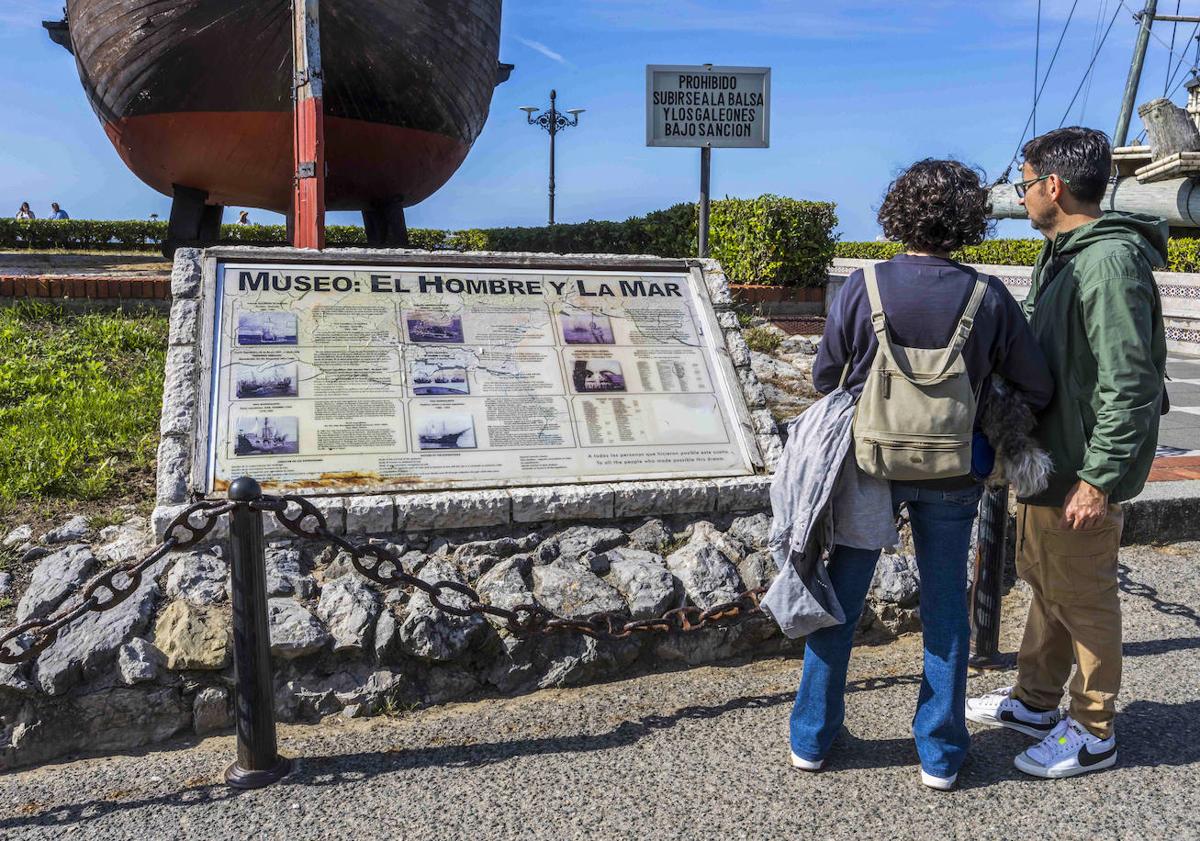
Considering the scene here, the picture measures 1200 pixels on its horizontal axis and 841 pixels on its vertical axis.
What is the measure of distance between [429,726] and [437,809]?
1.80ft

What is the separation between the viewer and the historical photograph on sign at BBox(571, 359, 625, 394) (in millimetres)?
4199

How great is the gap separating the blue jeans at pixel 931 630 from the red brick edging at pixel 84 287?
5910mm

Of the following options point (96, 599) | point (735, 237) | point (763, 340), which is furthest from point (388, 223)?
point (96, 599)

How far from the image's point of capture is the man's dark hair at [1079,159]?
2.65 metres

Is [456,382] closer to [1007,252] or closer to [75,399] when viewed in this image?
[75,399]

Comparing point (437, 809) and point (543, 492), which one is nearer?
point (437, 809)

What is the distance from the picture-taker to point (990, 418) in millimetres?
2648

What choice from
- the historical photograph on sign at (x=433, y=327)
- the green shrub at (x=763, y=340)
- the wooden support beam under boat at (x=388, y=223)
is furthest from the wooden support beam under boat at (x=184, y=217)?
the historical photograph on sign at (x=433, y=327)

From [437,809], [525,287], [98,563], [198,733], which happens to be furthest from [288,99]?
[437,809]

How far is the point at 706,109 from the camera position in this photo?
688cm

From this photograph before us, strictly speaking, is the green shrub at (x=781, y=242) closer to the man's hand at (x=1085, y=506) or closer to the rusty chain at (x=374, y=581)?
the rusty chain at (x=374, y=581)

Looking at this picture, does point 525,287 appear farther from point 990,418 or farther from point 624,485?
point 990,418

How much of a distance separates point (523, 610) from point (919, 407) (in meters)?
1.58

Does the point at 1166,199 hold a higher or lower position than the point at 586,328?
higher
